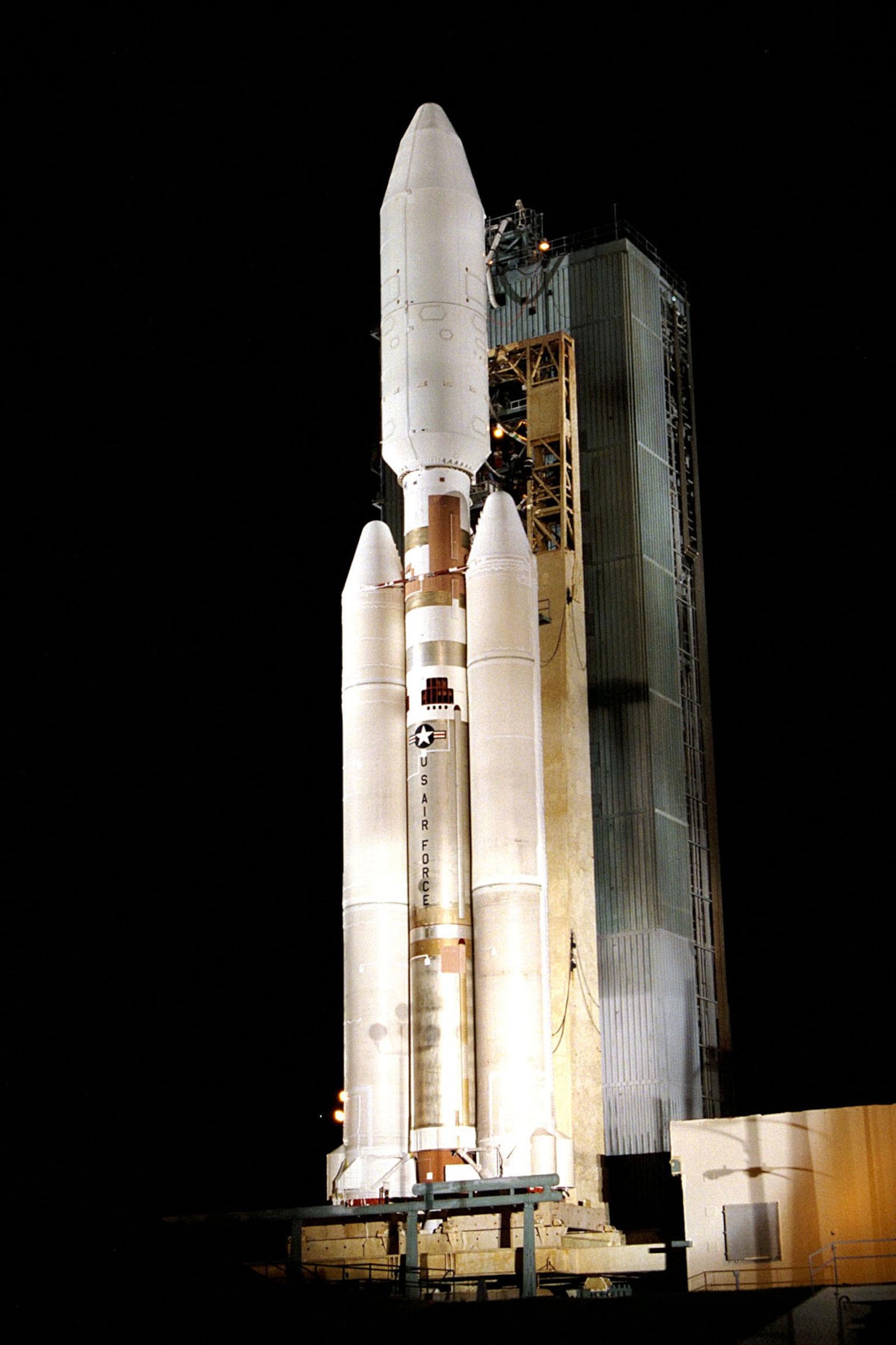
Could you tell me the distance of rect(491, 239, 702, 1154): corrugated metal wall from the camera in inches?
1457

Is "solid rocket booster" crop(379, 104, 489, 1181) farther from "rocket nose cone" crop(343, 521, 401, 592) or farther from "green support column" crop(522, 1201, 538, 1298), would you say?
"green support column" crop(522, 1201, 538, 1298)

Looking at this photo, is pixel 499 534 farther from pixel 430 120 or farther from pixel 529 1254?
pixel 529 1254

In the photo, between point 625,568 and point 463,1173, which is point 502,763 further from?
point 625,568

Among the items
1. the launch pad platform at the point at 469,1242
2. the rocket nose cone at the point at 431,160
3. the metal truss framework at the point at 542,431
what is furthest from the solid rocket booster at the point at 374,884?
the rocket nose cone at the point at 431,160

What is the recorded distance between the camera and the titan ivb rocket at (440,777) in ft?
98.2

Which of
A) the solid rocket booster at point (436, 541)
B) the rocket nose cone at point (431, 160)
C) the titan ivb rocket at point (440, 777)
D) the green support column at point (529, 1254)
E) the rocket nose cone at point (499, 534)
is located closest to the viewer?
the green support column at point (529, 1254)

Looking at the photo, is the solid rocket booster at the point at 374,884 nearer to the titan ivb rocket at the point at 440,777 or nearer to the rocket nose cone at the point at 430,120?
the titan ivb rocket at the point at 440,777

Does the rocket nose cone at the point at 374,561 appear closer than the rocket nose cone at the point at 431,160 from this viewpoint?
Yes

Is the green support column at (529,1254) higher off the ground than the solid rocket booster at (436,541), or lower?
lower

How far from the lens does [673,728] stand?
131 ft

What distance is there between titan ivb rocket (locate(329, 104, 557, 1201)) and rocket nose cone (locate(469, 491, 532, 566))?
44 millimetres

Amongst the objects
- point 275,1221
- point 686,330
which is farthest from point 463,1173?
point 686,330

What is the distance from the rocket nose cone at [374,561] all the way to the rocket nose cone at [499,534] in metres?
1.76

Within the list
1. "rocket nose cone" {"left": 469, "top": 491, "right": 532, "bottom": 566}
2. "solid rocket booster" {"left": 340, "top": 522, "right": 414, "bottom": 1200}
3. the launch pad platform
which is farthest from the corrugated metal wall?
"solid rocket booster" {"left": 340, "top": 522, "right": 414, "bottom": 1200}
